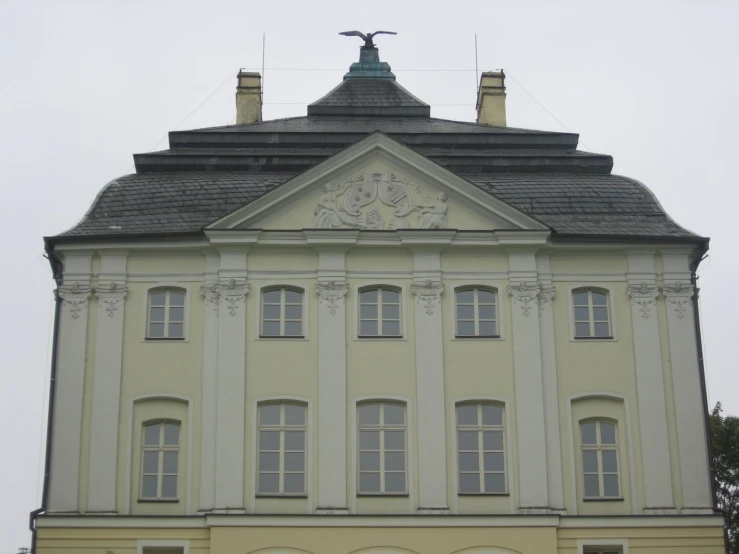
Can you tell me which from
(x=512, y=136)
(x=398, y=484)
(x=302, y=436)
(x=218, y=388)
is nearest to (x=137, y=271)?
(x=218, y=388)

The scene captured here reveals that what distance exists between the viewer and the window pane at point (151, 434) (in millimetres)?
33500

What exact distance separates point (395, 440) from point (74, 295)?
28.9 feet

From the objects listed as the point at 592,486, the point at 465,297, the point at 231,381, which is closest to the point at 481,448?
the point at 592,486

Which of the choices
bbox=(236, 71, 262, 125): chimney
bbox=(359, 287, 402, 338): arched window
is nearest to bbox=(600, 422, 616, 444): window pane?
bbox=(359, 287, 402, 338): arched window

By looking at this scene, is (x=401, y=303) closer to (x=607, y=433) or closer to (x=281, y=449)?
(x=281, y=449)

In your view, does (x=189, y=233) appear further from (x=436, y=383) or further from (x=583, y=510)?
(x=583, y=510)

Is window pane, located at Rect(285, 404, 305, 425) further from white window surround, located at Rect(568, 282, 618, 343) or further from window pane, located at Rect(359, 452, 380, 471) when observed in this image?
white window surround, located at Rect(568, 282, 618, 343)

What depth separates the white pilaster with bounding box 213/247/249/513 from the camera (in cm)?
3262

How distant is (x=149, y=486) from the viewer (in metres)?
33.1

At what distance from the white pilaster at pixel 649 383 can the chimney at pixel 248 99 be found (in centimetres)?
1430

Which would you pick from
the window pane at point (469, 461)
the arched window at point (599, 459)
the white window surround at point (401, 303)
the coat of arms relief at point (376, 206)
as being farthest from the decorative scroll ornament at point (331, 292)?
the arched window at point (599, 459)

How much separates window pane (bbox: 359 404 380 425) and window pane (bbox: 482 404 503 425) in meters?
2.59

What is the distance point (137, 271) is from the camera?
114ft

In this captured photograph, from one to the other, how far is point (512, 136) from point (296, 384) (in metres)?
9.89
